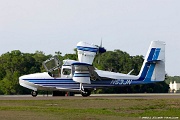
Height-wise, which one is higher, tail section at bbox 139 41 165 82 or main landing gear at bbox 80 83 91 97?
tail section at bbox 139 41 165 82

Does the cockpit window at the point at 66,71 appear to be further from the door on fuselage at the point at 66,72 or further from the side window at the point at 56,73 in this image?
the side window at the point at 56,73

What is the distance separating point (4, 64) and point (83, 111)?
77761 millimetres

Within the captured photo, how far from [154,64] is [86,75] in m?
6.97

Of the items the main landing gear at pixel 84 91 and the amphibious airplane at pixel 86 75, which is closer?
the amphibious airplane at pixel 86 75

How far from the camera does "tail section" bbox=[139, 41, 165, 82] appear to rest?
50.0 m

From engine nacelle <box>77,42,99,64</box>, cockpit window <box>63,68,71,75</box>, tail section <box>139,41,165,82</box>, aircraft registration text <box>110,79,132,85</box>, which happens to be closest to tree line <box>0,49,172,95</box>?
tail section <box>139,41,165,82</box>

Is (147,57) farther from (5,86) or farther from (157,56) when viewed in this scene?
(5,86)

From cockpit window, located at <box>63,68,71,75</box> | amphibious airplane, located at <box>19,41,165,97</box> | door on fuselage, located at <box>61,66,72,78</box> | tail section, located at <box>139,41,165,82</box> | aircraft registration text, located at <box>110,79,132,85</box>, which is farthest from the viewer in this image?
tail section, located at <box>139,41,165,82</box>

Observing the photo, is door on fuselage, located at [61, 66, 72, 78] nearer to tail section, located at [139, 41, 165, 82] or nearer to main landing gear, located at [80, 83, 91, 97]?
main landing gear, located at [80, 83, 91, 97]

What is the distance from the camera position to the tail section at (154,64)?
50031 mm

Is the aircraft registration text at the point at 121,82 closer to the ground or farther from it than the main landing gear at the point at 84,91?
farther from it

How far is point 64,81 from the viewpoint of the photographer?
163 feet

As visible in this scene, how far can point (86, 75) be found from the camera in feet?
158

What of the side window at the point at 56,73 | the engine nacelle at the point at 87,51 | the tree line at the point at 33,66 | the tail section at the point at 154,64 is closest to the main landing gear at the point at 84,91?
the side window at the point at 56,73
